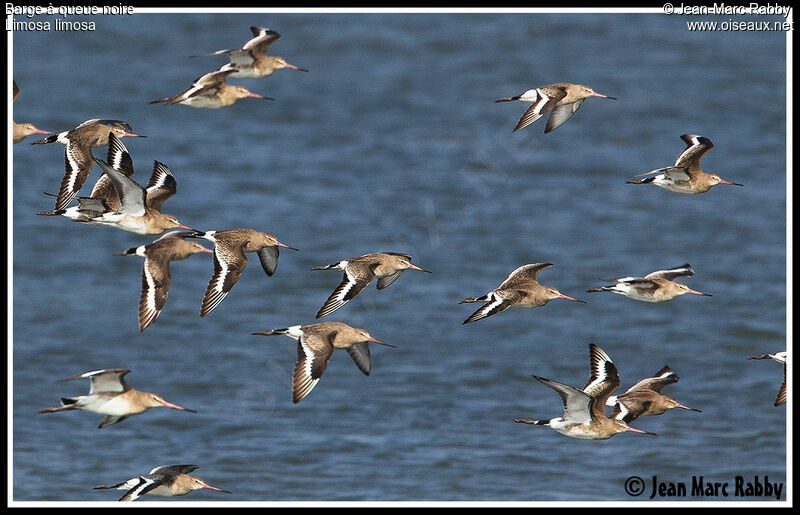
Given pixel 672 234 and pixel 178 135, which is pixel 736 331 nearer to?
pixel 672 234

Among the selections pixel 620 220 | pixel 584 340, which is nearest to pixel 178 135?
pixel 620 220

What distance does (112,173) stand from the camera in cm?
773

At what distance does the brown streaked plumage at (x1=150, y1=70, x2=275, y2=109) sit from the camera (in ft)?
30.0

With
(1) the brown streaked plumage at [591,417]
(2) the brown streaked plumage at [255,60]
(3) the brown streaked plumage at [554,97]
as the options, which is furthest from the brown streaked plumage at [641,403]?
(2) the brown streaked plumage at [255,60]

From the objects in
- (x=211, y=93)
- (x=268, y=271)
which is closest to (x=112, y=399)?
(x=268, y=271)

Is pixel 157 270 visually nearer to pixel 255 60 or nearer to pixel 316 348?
pixel 316 348

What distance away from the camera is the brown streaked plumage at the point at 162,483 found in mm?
7914

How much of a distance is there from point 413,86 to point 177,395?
35.9 ft

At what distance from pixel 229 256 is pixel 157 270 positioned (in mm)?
540

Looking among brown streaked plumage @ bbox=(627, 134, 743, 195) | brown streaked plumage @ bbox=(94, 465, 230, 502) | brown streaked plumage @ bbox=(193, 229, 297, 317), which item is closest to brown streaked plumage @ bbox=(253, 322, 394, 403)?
brown streaked plumage @ bbox=(193, 229, 297, 317)

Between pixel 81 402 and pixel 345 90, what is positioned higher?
pixel 81 402

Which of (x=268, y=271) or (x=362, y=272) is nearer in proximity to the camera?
(x=362, y=272)

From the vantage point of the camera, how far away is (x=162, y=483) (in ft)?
27.2

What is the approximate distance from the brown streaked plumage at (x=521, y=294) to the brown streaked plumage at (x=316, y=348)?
73 cm
